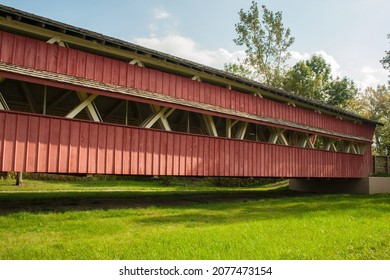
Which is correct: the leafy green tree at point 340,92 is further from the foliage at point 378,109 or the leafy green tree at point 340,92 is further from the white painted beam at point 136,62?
the white painted beam at point 136,62

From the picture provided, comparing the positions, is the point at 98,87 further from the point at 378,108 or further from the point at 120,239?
the point at 378,108

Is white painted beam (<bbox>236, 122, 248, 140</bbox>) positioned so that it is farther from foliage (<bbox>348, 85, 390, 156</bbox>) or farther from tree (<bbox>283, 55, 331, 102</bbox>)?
foliage (<bbox>348, 85, 390, 156</bbox>)

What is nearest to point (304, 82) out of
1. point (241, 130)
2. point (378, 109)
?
point (378, 109)

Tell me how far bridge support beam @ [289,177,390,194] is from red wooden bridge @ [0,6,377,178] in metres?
4.99

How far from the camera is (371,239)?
24.4 ft

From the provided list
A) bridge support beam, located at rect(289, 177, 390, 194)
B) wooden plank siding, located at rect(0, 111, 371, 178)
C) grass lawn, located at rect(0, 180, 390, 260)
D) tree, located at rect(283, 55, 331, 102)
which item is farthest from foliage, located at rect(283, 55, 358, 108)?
grass lawn, located at rect(0, 180, 390, 260)

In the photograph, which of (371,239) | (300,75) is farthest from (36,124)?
(300,75)

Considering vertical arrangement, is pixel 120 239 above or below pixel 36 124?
below

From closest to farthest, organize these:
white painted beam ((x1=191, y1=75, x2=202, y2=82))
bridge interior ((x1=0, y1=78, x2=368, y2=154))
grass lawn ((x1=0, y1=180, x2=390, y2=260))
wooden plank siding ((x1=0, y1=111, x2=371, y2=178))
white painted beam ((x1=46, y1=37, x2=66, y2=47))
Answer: grass lawn ((x1=0, y1=180, x2=390, y2=260))
wooden plank siding ((x1=0, y1=111, x2=371, y2=178))
white painted beam ((x1=46, y1=37, x2=66, y2=47))
bridge interior ((x1=0, y1=78, x2=368, y2=154))
white painted beam ((x1=191, y1=75, x2=202, y2=82))

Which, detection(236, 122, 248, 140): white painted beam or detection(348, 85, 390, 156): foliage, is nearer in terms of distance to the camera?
detection(236, 122, 248, 140): white painted beam

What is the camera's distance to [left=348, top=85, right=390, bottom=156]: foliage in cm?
4794

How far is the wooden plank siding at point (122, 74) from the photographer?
37.3 feet

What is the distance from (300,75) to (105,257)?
145ft

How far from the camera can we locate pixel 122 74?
13672 millimetres
